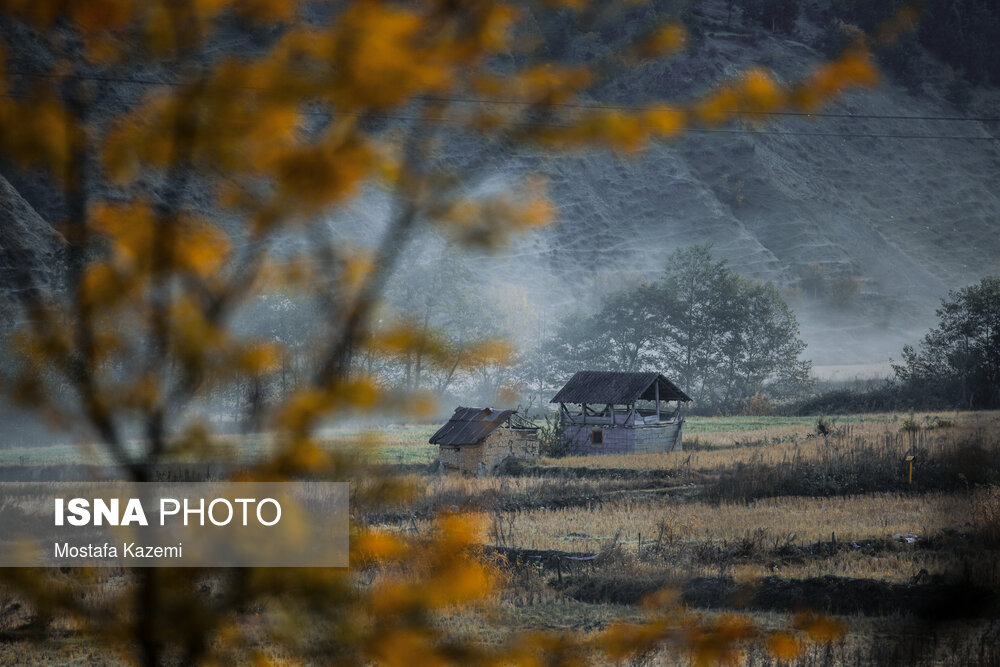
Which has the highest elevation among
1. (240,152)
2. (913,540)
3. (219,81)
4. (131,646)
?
(219,81)

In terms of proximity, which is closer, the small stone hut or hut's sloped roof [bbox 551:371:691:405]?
the small stone hut

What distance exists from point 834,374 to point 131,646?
77.7 metres

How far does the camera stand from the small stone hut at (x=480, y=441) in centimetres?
2605

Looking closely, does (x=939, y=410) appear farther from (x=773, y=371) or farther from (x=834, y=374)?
(x=834, y=374)

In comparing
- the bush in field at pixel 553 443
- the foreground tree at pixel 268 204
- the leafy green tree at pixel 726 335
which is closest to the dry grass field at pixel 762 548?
the foreground tree at pixel 268 204

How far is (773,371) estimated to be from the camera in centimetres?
5997

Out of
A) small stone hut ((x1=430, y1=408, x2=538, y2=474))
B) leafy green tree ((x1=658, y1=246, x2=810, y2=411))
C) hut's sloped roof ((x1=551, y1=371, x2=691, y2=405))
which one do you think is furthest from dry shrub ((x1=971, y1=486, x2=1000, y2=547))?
leafy green tree ((x1=658, y1=246, x2=810, y2=411))

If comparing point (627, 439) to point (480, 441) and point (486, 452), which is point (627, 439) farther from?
point (480, 441)

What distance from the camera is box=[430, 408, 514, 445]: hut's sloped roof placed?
Result: 26.0 m

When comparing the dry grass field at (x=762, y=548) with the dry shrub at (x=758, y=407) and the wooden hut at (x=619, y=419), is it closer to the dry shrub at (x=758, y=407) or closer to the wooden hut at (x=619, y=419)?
the wooden hut at (x=619, y=419)

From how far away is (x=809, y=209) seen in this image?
106938 millimetres

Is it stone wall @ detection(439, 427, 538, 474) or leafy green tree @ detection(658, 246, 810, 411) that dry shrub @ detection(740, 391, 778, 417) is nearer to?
leafy green tree @ detection(658, 246, 810, 411)

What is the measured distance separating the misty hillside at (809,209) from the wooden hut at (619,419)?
47.5 metres

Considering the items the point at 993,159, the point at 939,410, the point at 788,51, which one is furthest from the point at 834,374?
the point at 993,159
